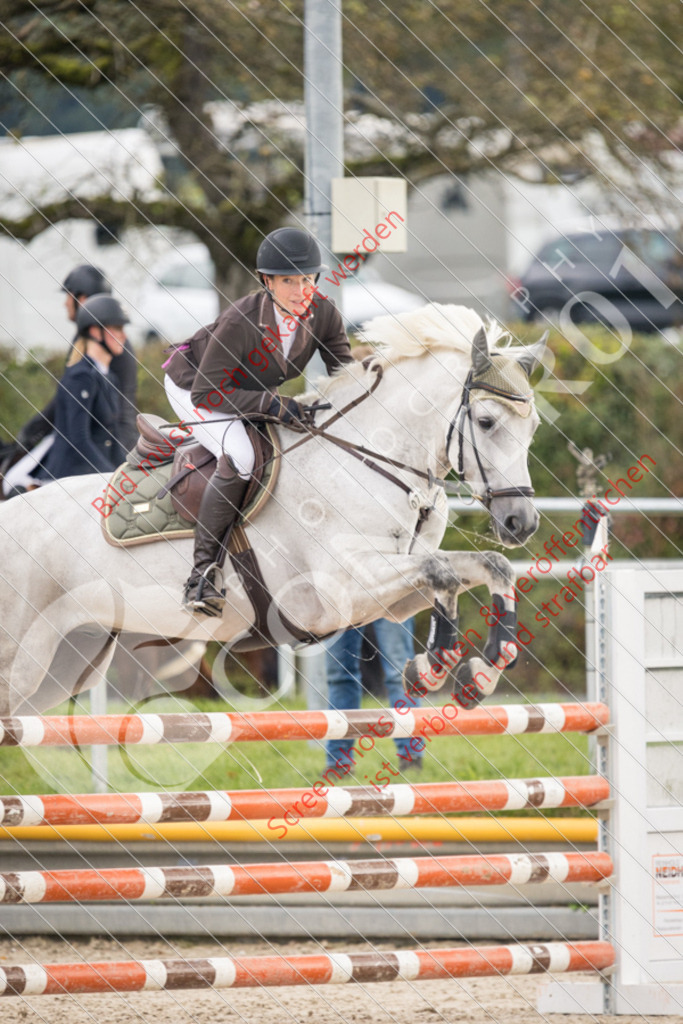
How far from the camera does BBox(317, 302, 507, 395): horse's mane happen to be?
11.2 feet

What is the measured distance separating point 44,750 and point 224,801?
7.31ft

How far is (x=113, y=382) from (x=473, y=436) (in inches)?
60.2

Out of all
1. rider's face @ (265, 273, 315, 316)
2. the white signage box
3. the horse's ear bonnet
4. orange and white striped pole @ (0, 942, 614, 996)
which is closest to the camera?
orange and white striped pole @ (0, 942, 614, 996)

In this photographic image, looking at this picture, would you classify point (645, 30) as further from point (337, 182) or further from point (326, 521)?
point (326, 521)

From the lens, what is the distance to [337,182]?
446 cm

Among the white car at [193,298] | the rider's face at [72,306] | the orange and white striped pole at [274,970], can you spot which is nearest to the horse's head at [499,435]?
the orange and white striped pole at [274,970]

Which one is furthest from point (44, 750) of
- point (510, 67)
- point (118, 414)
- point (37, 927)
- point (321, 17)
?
point (510, 67)

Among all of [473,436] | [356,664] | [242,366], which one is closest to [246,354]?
[242,366]

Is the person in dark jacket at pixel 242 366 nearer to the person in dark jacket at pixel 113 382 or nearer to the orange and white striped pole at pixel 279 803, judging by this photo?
the orange and white striped pole at pixel 279 803

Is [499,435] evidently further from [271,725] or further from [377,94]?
[377,94]

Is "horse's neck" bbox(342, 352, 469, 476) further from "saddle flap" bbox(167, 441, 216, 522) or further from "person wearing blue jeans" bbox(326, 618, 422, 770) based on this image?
"person wearing blue jeans" bbox(326, 618, 422, 770)

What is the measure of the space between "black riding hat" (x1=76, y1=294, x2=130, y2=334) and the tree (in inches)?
99.4

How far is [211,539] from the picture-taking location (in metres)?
3.33

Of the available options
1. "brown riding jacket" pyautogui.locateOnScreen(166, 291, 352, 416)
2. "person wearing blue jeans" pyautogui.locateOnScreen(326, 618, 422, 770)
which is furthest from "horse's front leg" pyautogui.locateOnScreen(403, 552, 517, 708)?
"person wearing blue jeans" pyautogui.locateOnScreen(326, 618, 422, 770)
